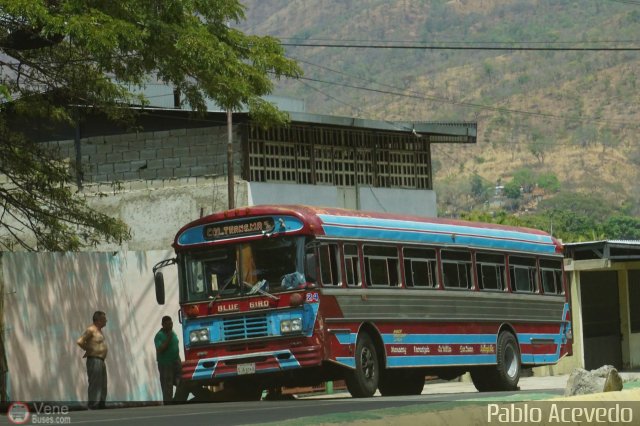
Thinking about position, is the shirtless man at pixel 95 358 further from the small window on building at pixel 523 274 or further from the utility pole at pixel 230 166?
the utility pole at pixel 230 166

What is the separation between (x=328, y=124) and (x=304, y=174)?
137 cm

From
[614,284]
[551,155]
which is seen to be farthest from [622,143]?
[614,284]

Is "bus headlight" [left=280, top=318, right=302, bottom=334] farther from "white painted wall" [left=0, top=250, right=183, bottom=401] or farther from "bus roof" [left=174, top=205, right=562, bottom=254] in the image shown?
"white painted wall" [left=0, top=250, right=183, bottom=401]

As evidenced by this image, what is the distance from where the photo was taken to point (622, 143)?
7441 inches

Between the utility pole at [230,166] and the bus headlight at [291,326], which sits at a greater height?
the utility pole at [230,166]

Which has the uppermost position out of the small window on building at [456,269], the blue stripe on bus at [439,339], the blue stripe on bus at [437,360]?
the small window on building at [456,269]

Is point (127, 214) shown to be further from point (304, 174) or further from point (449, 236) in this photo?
point (449, 236)

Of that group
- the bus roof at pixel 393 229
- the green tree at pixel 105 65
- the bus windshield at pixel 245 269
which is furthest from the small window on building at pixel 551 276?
the bus windshield at pixel 245 269

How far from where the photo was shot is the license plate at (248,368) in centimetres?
2089

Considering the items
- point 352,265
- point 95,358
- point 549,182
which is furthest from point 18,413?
point 549,182

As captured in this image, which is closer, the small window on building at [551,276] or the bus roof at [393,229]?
the bus roof at [393,229]

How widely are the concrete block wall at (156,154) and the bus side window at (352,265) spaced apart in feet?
36.4

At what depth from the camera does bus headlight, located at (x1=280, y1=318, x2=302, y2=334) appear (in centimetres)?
2073

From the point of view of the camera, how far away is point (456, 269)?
24.7 meters
